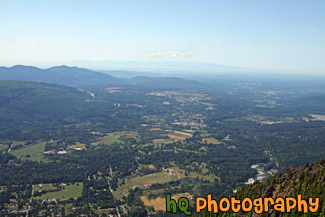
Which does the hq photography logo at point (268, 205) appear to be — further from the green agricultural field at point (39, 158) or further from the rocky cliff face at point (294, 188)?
the green agricultural field at point (39, 158)

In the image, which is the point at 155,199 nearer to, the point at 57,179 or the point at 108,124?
the point at 57,179

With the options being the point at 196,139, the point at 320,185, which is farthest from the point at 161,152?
the point at 320,185

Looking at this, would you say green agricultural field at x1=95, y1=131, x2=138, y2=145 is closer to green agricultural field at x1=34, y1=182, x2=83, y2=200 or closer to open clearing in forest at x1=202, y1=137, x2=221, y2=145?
open clearing in forest at x1=202, y1=137, x2=221, y2=145

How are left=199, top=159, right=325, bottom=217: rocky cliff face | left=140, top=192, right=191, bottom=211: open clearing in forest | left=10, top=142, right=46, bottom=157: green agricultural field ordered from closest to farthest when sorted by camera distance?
left=199, top=159, right=325, bottom=217: rocky cliff face < left=140, top=192, right=191, bottom=211: open clearing in forest < left=10, top=142, right=46, bottom=157: green agricultural field

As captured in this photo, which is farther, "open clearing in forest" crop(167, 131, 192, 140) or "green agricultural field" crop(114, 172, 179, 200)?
"open clearing in forest" crop(167, 131, 192, 140)

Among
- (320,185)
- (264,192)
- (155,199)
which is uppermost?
(320,185)

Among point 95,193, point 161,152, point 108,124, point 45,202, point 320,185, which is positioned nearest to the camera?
point 320,185

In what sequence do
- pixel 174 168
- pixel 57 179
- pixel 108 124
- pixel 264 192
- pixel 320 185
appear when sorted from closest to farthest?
pixel 320 185 < pixel 264 192 < pixel 57 179 < pixel 174 168 < pixel 108 124

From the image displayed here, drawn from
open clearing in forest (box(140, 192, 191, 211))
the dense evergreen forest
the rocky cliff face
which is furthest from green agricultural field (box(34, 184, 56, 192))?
the rocky cliff face
